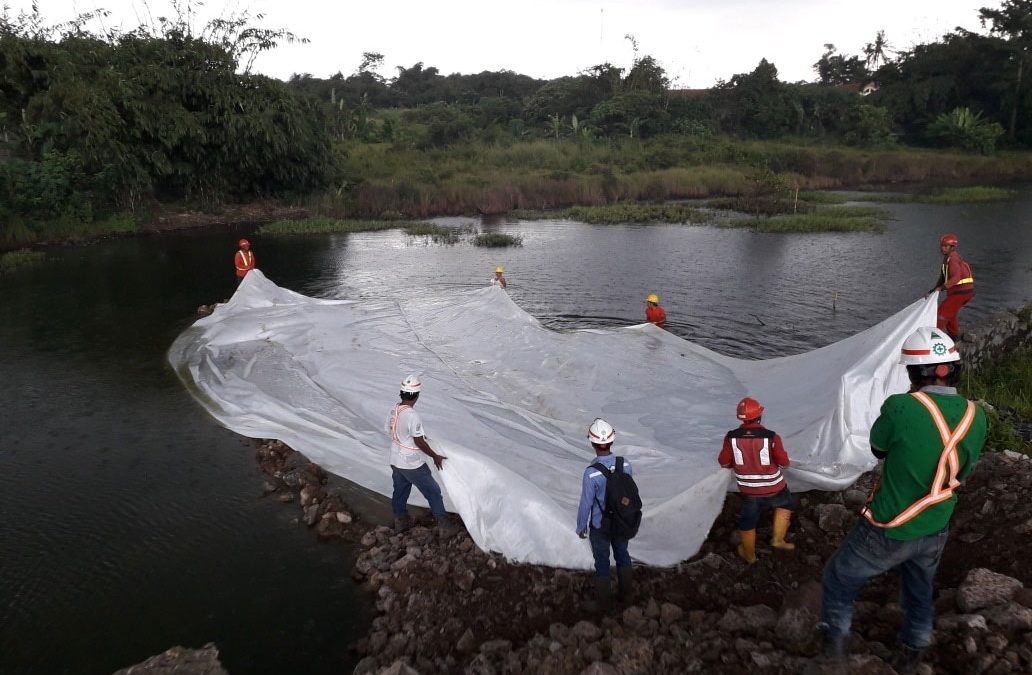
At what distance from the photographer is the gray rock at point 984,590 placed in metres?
3.74

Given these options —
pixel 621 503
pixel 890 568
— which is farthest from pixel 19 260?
pixel 890 568

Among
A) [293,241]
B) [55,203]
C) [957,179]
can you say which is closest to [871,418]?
[293,241]

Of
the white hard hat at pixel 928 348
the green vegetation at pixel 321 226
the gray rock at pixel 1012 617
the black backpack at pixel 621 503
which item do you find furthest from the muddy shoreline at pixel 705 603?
the green vegetation at pixel 321 226

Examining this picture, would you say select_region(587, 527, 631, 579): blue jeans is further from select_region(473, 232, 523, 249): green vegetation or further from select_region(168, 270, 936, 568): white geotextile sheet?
select_region(473, 232, 523, 249): green vegetation

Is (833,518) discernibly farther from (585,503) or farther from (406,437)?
(406,437)

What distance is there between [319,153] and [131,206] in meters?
7.66

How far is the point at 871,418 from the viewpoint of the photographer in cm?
590

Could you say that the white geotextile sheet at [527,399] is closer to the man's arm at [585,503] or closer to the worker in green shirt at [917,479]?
the man's arm at [585,503]

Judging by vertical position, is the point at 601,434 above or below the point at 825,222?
below

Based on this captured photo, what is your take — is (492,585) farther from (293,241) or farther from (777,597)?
(293,241)

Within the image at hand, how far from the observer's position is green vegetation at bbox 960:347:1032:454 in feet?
21.1

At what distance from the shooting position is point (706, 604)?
4.54 m

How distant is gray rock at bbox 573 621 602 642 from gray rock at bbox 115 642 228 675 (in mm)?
2227

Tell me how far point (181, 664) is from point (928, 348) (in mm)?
4630
